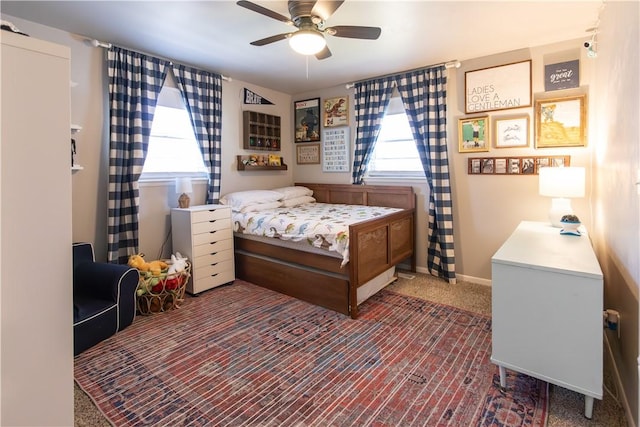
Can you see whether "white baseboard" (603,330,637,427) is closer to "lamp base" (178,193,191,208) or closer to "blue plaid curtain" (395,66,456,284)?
"blue plaid curtain" (395,66,456,284)

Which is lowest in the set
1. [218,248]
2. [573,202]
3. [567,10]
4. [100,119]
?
[218,248]

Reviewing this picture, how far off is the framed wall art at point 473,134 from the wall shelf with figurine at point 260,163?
2.36 m

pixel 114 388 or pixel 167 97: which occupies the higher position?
pixel 167 97

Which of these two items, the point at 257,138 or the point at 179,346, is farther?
the point at 257,138

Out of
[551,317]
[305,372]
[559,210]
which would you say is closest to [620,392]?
[551,317]

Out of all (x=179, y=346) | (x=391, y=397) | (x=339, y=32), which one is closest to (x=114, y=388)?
(x=179, y=346)

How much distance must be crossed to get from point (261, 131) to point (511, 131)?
9.67ft

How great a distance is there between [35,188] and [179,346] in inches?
72.5

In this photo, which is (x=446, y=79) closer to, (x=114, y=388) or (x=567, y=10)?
(x=567, y=10)

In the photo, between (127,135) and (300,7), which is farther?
(127,135)

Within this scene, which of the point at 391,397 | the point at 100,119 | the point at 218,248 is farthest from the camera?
the point at 218,248

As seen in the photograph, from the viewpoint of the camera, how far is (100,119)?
295 cm

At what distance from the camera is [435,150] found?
353cm

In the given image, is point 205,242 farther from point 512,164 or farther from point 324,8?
point 512,164
